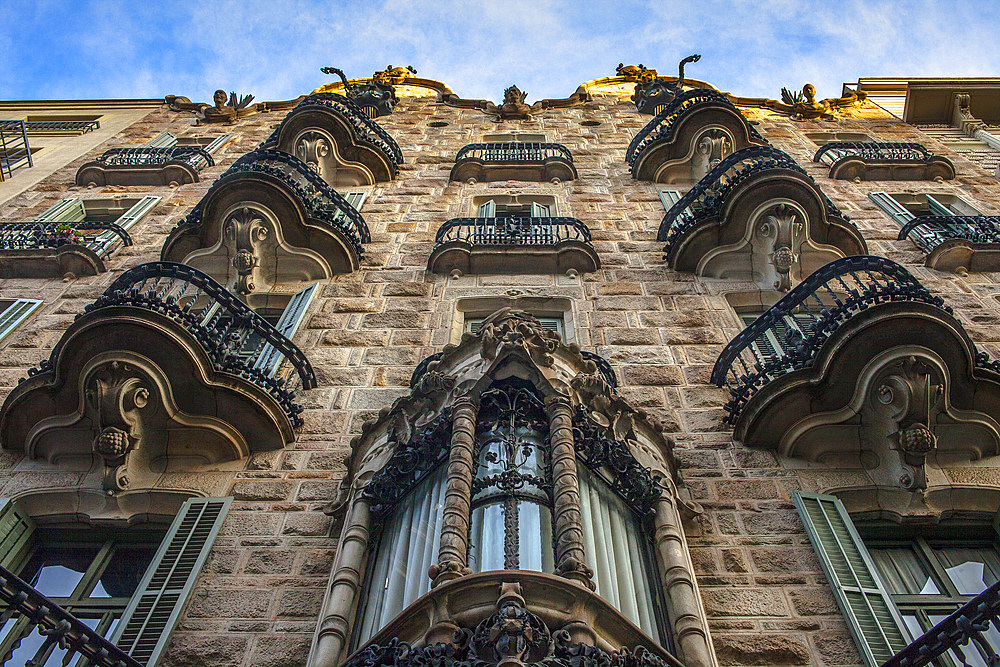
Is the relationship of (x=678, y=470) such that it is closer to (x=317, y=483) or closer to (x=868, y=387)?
(x=868, y=387)

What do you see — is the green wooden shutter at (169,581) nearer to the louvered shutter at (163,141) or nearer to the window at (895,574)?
the window at (895,574)

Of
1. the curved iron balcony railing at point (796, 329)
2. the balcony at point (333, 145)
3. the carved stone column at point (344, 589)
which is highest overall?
the balcony at point (333, 145)

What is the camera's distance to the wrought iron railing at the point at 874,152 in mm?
18312

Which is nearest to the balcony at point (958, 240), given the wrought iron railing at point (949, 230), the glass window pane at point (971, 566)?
the wrought iron railing at point (949, 230)

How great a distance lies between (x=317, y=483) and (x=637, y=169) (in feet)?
35.2

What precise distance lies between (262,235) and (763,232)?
7094 mm

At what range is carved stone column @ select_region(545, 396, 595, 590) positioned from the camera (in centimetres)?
598

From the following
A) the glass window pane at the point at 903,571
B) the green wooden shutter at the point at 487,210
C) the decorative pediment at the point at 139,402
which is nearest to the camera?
the glass window pane at the point at 903,571

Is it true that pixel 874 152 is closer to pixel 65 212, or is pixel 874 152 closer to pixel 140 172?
pixel 140 172

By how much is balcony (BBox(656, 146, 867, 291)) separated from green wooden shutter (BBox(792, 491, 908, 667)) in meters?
5.14

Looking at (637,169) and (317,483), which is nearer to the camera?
(317,483)

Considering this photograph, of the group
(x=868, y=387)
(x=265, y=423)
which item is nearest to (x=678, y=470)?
(x=868, y=387)

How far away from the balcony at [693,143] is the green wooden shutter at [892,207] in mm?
2389

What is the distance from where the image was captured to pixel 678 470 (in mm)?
8680
